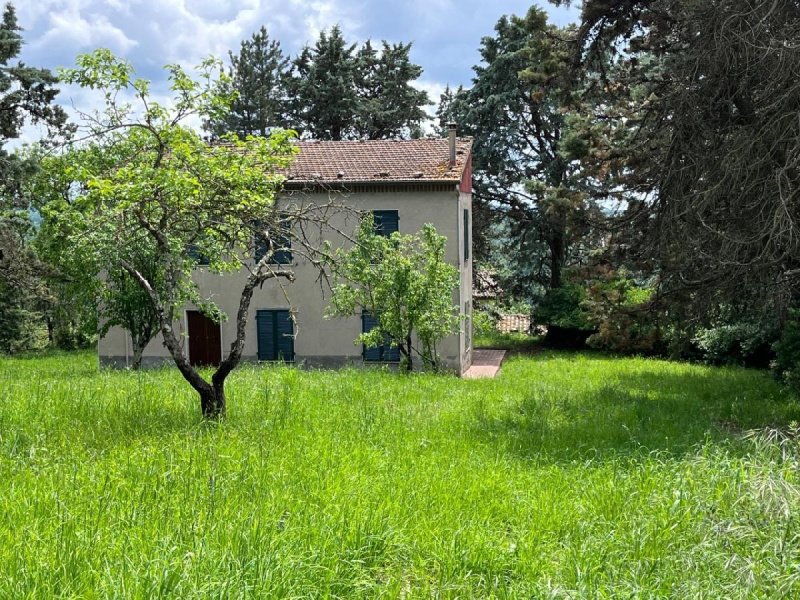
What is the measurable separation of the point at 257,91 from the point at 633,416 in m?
33.4

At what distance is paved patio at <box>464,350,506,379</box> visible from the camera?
804 inches

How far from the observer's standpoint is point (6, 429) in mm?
6672

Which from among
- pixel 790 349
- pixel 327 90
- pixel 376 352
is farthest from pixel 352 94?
pixel 790 349

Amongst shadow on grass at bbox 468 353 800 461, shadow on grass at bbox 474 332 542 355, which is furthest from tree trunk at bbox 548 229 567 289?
shadow on grass at bbox 468 353 800 461

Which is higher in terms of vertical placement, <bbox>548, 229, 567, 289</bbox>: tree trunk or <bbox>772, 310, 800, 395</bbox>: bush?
<bbox>548, 229, 567, 289</bbox>: tree trunk

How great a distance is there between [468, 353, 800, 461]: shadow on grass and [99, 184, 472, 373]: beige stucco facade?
18.7 feet

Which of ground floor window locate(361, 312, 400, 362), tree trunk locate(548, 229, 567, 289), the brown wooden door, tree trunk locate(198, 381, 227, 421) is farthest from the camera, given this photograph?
tree trunk locate(548, 229, 567, 289)

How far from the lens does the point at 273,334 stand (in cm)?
2088

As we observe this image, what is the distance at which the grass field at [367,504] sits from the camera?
378 centimetres

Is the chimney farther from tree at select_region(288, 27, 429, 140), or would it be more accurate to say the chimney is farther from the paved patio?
tree at select_region(288, 27, 429, 140)

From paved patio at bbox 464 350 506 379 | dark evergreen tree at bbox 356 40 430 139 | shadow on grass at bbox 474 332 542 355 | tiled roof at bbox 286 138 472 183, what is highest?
dark evergreen tree at bbox 356 40 430 139

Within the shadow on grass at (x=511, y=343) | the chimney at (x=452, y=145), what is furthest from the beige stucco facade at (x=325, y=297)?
the shadow on grass at (x=511, y=343)

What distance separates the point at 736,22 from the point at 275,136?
255 inches

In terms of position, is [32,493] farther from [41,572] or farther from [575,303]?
[575,303]
